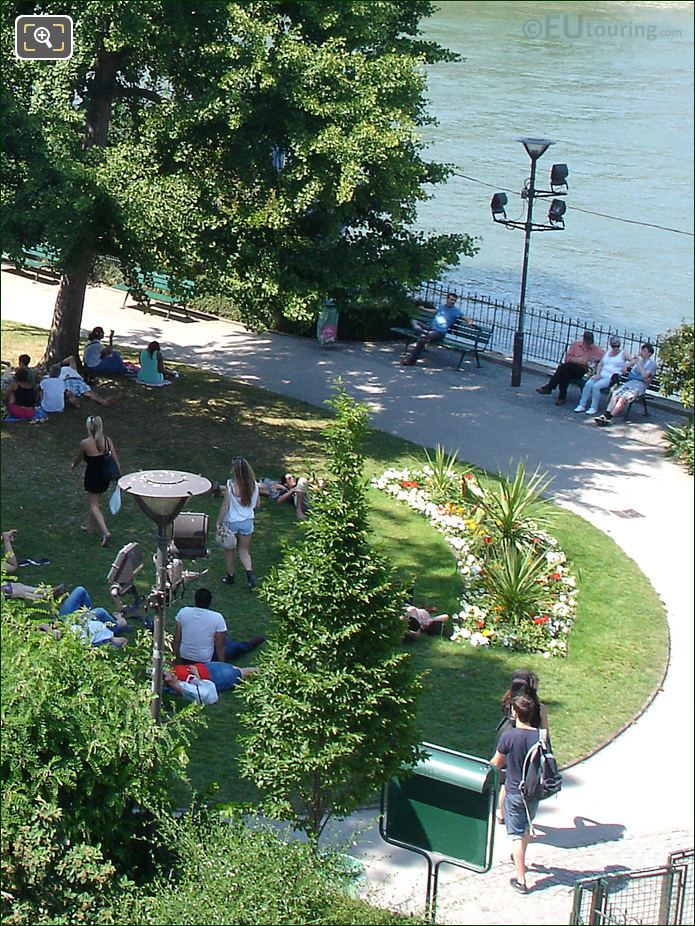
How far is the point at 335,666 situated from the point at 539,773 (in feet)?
5.93

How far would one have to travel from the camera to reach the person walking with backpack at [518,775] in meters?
8.24

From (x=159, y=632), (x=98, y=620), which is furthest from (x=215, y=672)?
(x=159, y=632)

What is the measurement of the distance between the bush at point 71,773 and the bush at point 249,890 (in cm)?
39

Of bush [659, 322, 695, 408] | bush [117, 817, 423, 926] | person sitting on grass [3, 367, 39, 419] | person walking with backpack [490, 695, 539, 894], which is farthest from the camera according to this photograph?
bush [659, 322, 695, 408]

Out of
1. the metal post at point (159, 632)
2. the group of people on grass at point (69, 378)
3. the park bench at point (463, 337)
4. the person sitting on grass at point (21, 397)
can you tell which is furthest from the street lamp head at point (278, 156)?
the metal post at point (159, 632)

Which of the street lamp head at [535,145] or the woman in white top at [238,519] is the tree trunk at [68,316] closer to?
the woman in white top at [238,519]

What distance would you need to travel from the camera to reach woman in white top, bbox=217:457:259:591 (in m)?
12.2

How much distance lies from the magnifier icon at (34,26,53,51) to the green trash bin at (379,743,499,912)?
32.9ft

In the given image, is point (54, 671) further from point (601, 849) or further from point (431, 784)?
point (601, 849)

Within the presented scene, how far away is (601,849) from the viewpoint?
8734 mm

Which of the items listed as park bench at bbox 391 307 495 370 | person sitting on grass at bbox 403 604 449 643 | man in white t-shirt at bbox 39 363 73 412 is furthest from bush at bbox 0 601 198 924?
park bench at bbox 391 307 495 370

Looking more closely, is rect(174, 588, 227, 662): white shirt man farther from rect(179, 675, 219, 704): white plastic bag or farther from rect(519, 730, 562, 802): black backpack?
rect(519, 730, 562, 802): black backpack

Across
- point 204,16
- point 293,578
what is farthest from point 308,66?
point 293,578

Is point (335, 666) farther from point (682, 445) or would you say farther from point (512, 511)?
point (682, 445)
